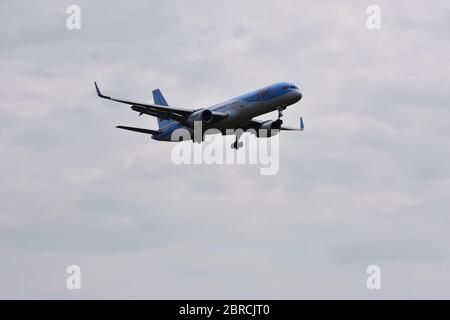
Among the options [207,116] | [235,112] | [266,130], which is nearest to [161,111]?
[207,116]

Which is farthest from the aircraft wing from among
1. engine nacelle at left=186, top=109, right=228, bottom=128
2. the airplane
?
engine nacelle at left=186, top=109, right=228, bottom=128

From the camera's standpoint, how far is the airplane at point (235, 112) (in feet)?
225

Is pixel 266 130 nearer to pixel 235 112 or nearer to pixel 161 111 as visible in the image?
pixel 235 112

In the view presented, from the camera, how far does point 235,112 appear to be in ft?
232

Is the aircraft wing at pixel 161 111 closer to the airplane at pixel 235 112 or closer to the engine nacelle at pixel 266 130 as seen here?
the airplane at pixel 235 112

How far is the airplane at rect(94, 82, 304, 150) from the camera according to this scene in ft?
225

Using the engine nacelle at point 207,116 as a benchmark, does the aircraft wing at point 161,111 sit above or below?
above

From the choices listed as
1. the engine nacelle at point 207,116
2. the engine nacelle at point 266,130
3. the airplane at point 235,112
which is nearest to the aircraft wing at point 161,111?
the airplane at point 235,112

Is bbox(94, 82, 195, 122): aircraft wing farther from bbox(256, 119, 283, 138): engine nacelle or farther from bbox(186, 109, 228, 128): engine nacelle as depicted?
bbox(256, 119, 283, 138): engine nacelle
